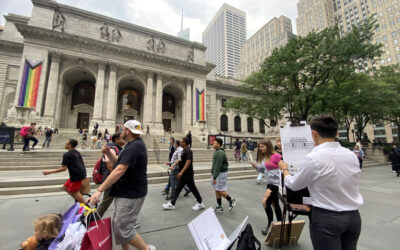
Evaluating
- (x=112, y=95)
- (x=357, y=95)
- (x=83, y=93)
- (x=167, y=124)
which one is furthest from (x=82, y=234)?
(x=83, y=93)

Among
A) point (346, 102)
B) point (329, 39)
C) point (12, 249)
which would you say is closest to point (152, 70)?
point (329, 39)

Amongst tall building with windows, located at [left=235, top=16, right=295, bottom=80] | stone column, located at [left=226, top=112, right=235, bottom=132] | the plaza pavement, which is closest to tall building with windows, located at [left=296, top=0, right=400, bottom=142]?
tall building with windows, located at [left=235, top=16, right=295, bottom=80]

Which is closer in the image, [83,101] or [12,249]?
[12,249]

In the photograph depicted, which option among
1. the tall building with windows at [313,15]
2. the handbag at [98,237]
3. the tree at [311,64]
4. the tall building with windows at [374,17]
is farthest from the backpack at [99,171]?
the tall building with windows at [313,15]

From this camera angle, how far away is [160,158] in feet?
41.1

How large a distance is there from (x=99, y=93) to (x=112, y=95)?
5.11 ft

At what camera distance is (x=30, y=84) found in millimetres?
19375

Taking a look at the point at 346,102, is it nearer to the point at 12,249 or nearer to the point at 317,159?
the point at 317,159

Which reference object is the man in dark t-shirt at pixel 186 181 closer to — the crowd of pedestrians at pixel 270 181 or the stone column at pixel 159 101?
the crowd of pedestrians at pixel 270 181

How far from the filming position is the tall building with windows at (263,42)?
263 ft

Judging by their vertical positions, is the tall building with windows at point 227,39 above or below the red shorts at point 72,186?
above

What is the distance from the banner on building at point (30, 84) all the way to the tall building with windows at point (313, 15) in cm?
8209

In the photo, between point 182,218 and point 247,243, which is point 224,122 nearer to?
point 182,218

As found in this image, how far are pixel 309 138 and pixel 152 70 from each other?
26475 mm
